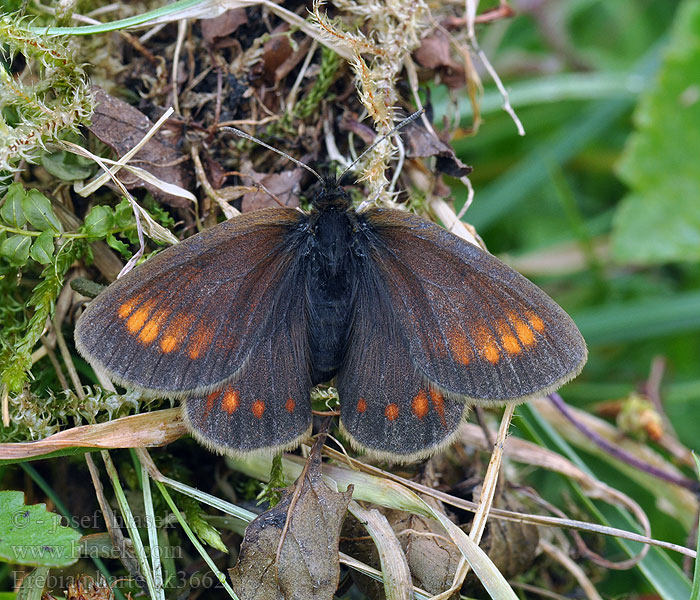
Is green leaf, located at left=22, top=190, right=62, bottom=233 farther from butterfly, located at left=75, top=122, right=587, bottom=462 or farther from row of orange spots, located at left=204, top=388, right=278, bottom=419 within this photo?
row of orange spots, located at left=204, top=388, right=278, bottom=419

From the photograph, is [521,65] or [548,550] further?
[521,65]

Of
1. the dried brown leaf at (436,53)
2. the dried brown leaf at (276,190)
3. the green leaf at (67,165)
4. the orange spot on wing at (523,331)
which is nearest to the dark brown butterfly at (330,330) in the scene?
the orange spot on wing at (523,331)

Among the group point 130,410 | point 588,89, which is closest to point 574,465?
point 130,410

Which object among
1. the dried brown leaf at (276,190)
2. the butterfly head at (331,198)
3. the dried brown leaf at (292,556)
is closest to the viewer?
the dried brown leaf at (292,556)

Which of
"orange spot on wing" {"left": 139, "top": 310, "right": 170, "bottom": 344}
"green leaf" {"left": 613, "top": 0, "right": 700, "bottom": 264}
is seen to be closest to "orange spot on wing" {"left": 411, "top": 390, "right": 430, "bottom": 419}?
"orange spot on wing" {"left": 139, "top": 310, "right": 170, "bottom": 344}

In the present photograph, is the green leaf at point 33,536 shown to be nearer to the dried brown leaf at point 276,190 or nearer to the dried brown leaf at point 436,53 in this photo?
the dried brown leaf at point 276,190

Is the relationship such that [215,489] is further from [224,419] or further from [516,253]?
[516,253]
